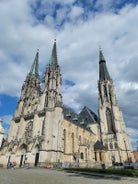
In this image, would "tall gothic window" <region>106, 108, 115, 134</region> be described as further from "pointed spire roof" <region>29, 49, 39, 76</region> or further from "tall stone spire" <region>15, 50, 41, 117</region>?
"pointed spire roof" <region>29, 49, 39, 76</region>

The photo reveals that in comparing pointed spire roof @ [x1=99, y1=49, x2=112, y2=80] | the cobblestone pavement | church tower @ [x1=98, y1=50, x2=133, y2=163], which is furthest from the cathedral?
the cobblestone pavement

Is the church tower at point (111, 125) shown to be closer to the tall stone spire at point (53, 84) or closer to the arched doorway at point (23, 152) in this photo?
the tall stone spire at point (53, 84)

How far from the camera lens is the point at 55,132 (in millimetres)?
30266

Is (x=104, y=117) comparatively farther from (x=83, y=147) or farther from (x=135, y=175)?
(x=135, y=175)

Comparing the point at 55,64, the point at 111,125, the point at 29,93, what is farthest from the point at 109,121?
the point at 29,93

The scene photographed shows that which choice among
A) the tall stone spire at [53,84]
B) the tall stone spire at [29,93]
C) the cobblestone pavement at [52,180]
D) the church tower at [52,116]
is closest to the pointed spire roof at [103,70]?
the tall stone spire at [53,84]

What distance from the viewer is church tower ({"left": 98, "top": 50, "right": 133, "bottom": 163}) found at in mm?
44125

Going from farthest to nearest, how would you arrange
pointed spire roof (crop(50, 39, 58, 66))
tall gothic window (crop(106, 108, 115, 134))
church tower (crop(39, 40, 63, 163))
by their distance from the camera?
tall gothic window (crop(106, 108, 115, 134))
pointed spire roof (crop(50, 39, 58, 66))
church tower (crop(39, 40, 63, 163))

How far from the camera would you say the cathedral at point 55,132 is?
29.8 m

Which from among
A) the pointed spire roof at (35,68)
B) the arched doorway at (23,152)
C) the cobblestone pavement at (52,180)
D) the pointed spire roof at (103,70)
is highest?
the pointed spire roof at (103,70)

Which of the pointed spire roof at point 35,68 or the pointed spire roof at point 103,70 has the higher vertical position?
the pointed spire roof at point 103,70

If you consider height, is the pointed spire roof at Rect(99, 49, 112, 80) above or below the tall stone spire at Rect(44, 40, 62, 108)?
above

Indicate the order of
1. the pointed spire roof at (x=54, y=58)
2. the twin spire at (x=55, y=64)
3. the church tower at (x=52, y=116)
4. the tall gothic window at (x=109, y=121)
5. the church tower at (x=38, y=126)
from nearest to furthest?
the church tower at (x=52, y=116) < the church tower at (x=38, y=126) < the pointed spire roof at (x=54, y=58) < the twin spire at (x=55, y=64) < the tall gothic window at (x=109, y=121)

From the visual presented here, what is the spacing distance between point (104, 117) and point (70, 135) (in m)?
20.1
